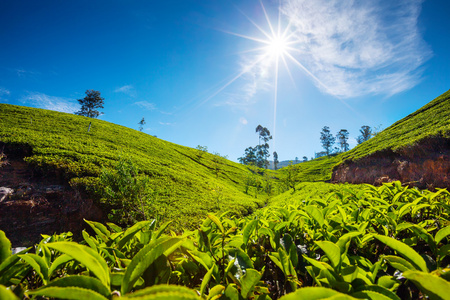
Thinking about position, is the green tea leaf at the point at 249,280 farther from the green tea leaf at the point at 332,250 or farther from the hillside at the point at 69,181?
the hillside at the point at 69,181

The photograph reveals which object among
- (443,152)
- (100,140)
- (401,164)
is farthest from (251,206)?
(100,140)

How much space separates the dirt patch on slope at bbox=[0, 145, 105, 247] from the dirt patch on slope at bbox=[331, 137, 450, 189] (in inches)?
639

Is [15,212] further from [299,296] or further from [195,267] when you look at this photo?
[299,296]

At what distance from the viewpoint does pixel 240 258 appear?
3.26ft

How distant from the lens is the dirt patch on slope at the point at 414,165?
27.2 feet

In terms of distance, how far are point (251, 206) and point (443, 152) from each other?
501 inches

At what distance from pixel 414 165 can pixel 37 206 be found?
20.6 metres

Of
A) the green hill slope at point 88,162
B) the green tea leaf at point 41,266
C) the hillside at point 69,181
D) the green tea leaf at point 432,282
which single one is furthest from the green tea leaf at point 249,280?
the hillside at point 69,181

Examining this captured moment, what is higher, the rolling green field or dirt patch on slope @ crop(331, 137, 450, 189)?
dirt patch on slope @ crop(331, 137, 450, 189)

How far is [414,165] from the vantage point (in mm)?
9477

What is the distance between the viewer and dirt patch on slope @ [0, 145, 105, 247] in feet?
32.4

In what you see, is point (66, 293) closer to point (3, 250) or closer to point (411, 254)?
point (3, 250)

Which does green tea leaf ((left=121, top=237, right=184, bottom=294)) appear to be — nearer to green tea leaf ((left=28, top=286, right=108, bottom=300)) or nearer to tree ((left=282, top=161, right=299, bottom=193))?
green tea leaf ((left=28, top=286, right=108, bottom=300))

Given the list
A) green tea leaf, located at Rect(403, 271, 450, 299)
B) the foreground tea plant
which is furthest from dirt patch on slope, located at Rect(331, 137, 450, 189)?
green tea leaf, located at Rect(403, 271, 450, 299)
